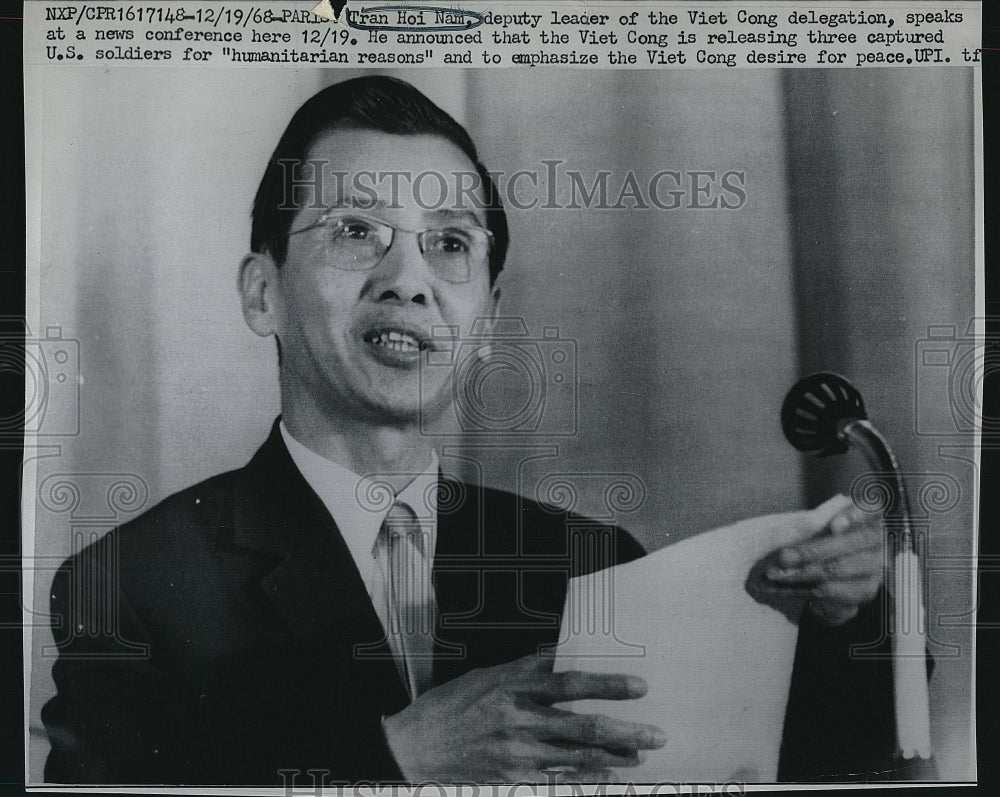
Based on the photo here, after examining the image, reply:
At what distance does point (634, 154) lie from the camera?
136cm

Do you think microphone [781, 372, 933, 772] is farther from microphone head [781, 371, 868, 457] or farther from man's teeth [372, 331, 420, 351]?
A: man's teeth [372, 331, 420, 351]

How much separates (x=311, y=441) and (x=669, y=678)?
2.24 feet

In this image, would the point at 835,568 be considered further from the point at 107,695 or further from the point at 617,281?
the point at 107,695

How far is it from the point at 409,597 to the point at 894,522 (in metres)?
0.78

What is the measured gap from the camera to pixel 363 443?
1347 millimetres

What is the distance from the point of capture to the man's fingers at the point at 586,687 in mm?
1335

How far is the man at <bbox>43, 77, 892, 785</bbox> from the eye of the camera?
133 centimetres

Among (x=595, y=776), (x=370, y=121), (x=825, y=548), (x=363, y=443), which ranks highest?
(x=370, y=121)


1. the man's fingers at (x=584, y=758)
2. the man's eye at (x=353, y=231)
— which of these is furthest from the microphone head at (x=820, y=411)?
the man's eye at (x=353, y=231)

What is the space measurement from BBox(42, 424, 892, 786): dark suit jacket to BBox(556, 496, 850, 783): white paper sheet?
1.3 inches

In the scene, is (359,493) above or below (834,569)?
above

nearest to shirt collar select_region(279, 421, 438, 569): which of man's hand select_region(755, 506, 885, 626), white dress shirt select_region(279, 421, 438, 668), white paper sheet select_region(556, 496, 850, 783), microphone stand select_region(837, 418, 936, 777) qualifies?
white dress shirt select_region(279, 421, 438, 668)

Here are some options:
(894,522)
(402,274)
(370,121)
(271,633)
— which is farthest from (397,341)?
(894,522)

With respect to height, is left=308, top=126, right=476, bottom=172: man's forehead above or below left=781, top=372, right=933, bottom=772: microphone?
above
